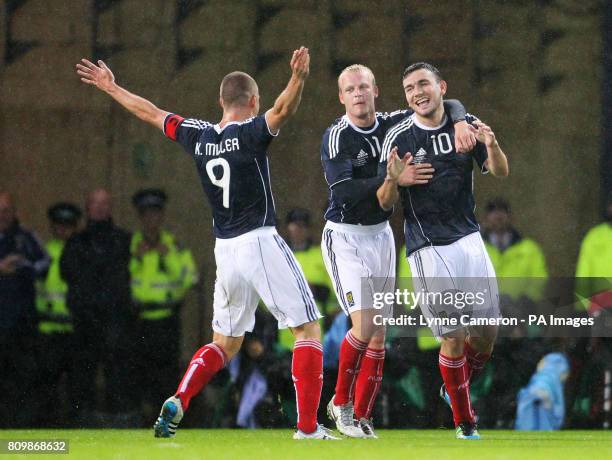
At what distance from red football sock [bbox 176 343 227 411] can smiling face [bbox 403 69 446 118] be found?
1.82 meters

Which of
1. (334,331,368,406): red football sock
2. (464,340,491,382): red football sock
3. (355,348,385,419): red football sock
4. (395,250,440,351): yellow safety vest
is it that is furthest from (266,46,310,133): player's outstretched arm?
(395,250,440,351): yellow safety vest

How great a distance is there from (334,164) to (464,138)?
2.76 feet

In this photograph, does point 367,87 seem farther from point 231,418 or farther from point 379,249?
point 231,418

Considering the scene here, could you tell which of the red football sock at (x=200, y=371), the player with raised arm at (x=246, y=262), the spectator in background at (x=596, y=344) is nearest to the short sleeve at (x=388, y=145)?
the player with raised arm at (x=246, y=262)

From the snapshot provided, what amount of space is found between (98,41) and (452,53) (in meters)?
3.14

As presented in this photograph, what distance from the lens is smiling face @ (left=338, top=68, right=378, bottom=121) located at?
907 centimetres

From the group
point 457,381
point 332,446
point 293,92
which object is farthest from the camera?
point 457,381

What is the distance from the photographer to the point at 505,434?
10.4 meters

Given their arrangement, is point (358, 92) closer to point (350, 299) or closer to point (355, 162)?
Answer: point (355, 162)

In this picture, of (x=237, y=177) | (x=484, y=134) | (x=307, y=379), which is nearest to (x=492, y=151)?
(x=484, y=134)

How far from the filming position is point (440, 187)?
8.83 metres

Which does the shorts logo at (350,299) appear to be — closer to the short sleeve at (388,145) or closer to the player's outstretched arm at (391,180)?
the player's outstretched arm at (391,180)

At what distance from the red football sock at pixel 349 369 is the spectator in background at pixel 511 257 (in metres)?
3.22

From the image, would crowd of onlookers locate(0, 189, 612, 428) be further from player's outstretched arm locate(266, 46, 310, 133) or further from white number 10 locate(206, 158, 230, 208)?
player's outstretched arm locate(266, 46, 310, 133)
